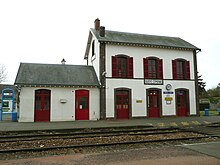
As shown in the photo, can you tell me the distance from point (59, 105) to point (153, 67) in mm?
9437

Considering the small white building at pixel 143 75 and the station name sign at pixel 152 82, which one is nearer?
the small white building at pixel 143 75

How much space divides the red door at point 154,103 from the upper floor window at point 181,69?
2.91 m

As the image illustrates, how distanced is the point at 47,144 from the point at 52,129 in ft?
12.2

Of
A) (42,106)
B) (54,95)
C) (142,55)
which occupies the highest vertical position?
(142,55)

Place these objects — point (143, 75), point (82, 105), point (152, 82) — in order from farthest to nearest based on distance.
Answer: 1. point (152, 82)
2. point (143, 75)
3. point (82, 105)

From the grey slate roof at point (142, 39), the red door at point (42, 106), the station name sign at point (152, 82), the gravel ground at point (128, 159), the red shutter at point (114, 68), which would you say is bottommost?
the gravel ground at point (128, 159)

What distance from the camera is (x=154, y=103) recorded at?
64.2ft

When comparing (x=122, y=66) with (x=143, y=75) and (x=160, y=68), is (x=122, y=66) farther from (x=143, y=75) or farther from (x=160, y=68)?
(x=160, y=68)

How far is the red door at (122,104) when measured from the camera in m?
18.3

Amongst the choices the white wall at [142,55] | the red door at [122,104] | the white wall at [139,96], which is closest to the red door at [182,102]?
the white wall at [139,96]

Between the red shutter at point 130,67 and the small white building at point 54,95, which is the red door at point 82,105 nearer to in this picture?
the small white building at point 54,95

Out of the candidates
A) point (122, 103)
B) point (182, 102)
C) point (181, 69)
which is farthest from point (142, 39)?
point (182, 102)

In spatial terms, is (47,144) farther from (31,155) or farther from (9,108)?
(9,108)

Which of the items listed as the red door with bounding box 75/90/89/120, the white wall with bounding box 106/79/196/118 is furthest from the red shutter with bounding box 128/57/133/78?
the red door with bounding box 75/90/89/120
